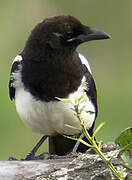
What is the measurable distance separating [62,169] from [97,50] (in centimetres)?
591

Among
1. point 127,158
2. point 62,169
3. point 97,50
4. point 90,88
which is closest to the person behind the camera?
point 127,158

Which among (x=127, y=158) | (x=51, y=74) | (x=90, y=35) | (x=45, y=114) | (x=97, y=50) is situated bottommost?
(x=97, y=50)

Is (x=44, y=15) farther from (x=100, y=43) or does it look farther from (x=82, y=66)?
(x=82, y=66)

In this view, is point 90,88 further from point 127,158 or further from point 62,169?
point 127,158

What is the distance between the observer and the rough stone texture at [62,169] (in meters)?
3.26

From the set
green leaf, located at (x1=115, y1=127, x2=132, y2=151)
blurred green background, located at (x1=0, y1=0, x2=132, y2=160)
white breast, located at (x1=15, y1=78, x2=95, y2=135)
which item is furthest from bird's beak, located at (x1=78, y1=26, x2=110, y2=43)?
blurred green background, located at (x1=0, y1=0, x2=132, y2=160)

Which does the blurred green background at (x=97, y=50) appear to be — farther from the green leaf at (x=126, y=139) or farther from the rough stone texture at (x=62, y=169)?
the green leaf at (x=126, y=139)

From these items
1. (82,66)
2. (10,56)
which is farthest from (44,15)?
(82,66)

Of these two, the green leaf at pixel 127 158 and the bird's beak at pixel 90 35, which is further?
the bird's beak at pixel 90 35

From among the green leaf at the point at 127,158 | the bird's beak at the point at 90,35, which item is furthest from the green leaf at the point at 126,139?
the bird's beak at the point at 90,35

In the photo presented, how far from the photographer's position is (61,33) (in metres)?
4.64

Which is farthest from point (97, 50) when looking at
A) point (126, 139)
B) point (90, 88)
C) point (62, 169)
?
point (126, 139)

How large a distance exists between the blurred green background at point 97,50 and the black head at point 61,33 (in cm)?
272

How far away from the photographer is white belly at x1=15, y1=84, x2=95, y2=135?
4.65 metres
